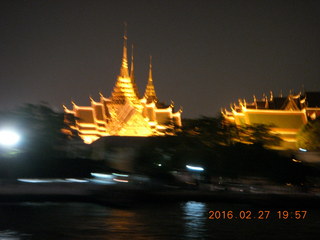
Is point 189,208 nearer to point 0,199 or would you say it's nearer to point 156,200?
point 156,200

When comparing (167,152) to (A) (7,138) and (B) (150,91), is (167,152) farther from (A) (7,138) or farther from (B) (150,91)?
(B) (150,91)

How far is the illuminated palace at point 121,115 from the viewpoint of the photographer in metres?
55.7

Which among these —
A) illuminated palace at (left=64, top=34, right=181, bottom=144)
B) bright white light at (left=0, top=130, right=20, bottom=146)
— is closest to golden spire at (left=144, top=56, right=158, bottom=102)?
illuminated palace at (left=64, top=34, right=181, bottom=144)

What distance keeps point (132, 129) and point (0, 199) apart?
37.7 m

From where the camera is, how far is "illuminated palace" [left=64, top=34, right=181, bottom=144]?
5572 centimetres

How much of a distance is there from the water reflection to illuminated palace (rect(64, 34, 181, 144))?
118 ft

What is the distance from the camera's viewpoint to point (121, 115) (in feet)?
185

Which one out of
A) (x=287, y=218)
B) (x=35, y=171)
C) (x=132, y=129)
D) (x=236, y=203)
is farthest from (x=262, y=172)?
(x=132, y=129)

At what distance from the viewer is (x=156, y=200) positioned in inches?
766

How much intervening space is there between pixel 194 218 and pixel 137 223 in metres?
1.82
